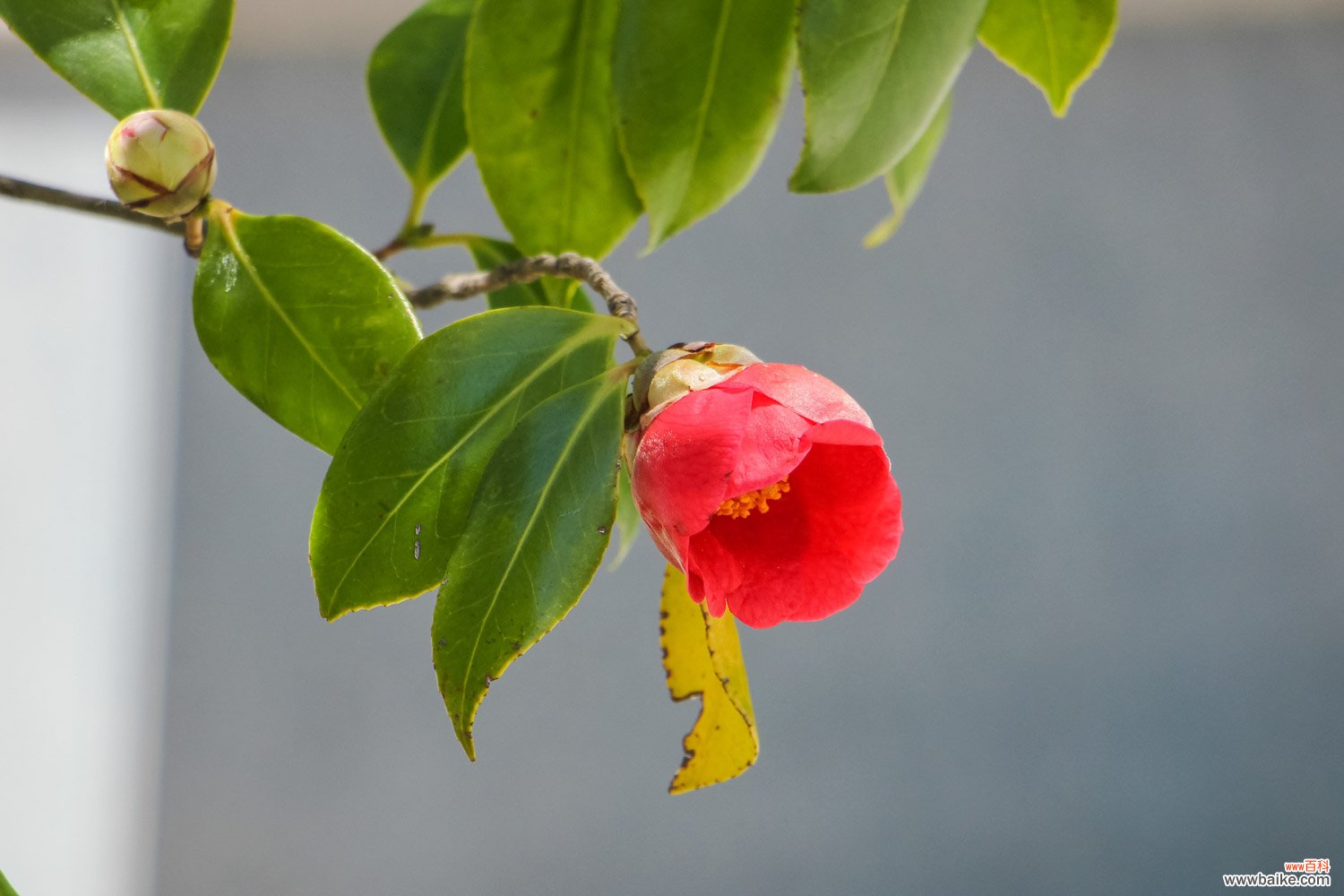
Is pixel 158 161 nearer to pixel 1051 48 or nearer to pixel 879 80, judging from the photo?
pixel 879 80

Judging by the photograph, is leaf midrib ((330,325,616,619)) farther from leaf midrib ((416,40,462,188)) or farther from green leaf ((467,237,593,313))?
leaf midrib ((416,40,462,188))

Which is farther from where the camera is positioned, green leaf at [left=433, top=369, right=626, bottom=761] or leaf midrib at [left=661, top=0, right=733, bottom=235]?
leaf midrib at [left=661, top=0, right=733, bottom=235]

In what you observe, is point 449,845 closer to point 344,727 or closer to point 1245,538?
point 344,727

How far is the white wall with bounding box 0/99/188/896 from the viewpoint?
2207 millimetres

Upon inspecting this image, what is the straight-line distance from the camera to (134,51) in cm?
38

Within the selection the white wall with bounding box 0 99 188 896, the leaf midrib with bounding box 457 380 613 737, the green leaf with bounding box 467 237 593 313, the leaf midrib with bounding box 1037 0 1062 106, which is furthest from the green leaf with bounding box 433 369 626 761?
the white wall with bounding box 0 99 188 896

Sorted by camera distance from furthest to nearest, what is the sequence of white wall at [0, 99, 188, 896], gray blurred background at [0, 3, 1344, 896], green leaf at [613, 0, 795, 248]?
gray blurred background at [0, 3, 1344, 896], white wall at [0, 99, 188, 896], green leaf at [613, 0, 795, 248]

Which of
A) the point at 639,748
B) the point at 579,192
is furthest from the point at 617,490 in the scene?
the point at 639,748

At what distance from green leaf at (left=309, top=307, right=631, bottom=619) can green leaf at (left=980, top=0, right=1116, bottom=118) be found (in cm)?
24

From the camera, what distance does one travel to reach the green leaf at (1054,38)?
17.6 inches

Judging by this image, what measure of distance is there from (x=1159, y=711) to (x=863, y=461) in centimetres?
287

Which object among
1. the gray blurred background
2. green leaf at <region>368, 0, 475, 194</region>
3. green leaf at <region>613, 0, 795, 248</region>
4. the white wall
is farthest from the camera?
the gray blurred background

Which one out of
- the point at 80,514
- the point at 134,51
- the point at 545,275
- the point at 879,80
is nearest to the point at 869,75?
the point at 879,80

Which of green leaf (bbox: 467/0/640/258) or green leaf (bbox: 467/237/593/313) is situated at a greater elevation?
green leaf (bbox: 467/0/640/258)
